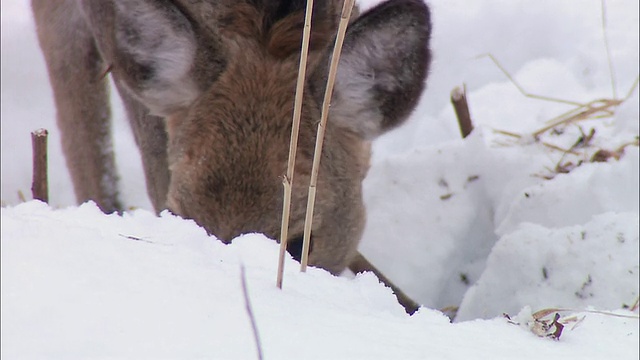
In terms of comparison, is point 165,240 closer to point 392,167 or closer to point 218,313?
point 218,313

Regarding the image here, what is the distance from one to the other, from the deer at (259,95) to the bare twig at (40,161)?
1.39ft

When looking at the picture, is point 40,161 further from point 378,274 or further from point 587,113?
point 587,113

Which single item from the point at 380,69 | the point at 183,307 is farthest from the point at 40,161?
the point at 183,307

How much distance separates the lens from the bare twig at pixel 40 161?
292 centimetres

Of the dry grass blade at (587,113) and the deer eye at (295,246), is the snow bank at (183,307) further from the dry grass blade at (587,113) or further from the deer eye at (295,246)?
the dry grass blade at (587,113)

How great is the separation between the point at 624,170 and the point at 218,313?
9.32 ft

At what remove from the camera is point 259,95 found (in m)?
3.14

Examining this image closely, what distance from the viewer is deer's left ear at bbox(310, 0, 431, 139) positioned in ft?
9.96

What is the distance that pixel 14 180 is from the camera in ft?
17.0

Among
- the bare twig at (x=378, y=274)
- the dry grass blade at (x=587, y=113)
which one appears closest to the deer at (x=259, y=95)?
the bare twig at (x=378, y=274)

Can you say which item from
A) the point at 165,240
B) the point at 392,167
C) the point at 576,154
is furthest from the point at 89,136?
the point at 165,240

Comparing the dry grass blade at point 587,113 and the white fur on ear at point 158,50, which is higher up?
the white fur on ear at point 158,50

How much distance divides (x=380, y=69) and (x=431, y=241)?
1.36 metres

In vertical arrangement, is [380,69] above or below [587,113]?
above
